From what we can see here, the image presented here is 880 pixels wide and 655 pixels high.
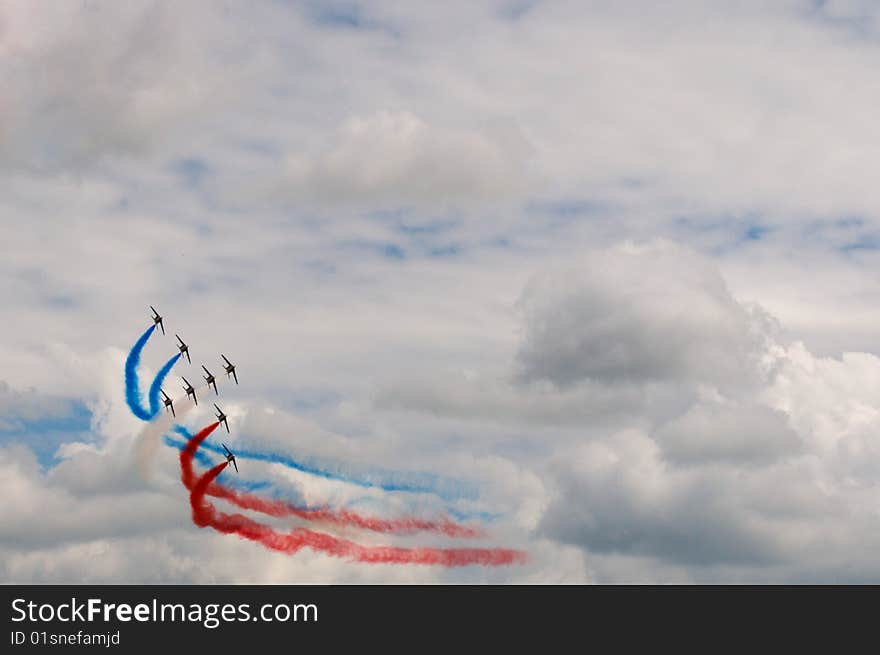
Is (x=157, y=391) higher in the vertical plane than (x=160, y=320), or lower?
lower

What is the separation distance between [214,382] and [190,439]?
11615mm

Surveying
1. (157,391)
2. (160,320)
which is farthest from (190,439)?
(160,320)

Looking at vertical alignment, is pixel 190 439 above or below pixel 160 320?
below

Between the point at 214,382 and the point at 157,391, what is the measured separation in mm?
10936

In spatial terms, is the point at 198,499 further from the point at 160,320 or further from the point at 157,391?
the point at 160,320

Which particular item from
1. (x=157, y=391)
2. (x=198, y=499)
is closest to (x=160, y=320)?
(x=157, y=391)

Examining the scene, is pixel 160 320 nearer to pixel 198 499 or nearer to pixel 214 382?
pixel 214 382

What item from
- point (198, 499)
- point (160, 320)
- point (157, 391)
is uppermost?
point (160, 320)

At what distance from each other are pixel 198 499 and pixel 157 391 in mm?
20760

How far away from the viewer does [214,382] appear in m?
198

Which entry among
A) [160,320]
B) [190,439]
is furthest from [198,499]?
[160,320]

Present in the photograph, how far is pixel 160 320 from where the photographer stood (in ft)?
637

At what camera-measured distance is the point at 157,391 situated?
192 m

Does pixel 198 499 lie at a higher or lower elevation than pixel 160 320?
lower
